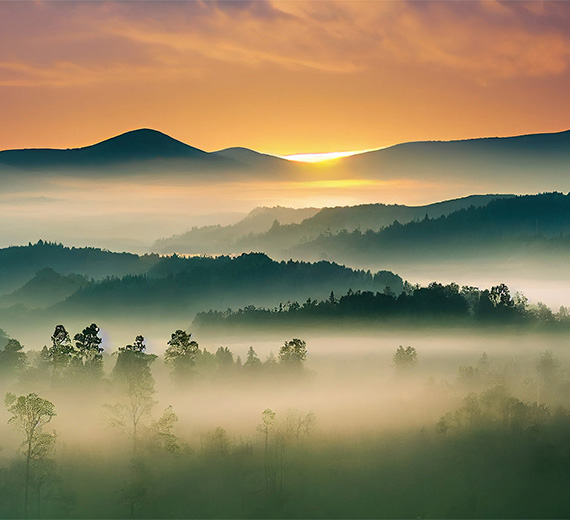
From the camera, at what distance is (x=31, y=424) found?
17150cm

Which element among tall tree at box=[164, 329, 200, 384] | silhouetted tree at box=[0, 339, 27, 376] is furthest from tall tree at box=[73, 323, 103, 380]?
silhouetted tree at box=[0, 339, 27, 376]

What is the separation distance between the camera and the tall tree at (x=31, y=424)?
164 meters

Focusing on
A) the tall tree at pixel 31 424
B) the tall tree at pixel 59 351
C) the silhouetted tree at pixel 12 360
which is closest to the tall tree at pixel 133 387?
the tall tree at pixel 59 351

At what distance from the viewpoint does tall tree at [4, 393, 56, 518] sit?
164250 mm

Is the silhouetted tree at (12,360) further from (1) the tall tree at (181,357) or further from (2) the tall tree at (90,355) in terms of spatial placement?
(1) the tall tree at (181,357)

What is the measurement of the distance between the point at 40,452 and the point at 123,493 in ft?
71.1

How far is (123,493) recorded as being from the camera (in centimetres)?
18812

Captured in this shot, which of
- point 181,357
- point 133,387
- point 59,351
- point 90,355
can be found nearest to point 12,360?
point 59,351

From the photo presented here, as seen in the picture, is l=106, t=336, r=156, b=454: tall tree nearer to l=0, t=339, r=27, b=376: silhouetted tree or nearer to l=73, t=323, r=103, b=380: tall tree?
l=73, t=323, r=103, b=380: tall tree

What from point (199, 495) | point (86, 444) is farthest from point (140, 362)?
point (199, 495)

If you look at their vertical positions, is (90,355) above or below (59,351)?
below

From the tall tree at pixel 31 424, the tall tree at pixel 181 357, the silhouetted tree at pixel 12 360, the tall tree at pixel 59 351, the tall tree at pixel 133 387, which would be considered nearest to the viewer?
the tall tree at pixel 31 424

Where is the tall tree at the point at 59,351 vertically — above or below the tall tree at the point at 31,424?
above

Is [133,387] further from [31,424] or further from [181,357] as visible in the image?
[31,424]
